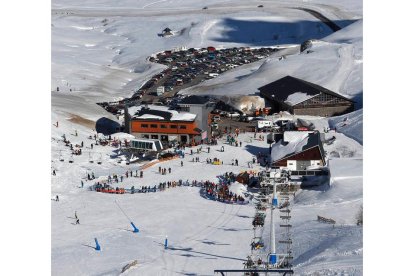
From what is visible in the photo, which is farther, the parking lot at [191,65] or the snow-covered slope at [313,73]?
the parking lot at [191,65]

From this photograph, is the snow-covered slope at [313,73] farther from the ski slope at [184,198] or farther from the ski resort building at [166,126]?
the ski resort building at [166,126]

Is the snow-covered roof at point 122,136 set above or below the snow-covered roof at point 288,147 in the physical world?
above

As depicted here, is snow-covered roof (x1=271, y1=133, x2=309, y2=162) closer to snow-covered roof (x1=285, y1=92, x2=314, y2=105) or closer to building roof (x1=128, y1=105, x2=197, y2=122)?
building roof (x1=128, y1=105, x2=197, y2=122)

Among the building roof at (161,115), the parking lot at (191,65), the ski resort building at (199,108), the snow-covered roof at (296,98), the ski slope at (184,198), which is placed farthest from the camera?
the parking lot at (191,65)

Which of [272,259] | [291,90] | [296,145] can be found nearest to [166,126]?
[296,145]

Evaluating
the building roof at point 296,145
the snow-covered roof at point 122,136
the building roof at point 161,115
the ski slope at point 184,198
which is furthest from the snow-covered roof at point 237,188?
the snow-covered roof at point 122,136

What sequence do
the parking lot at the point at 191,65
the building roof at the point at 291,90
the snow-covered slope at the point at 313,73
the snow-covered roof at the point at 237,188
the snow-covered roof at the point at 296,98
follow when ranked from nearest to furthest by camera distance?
1. the snow-covered roof at the point at 237,188
2. the snow-covered roof at the point at 296,98
3. the building roof at the point at 291,90
4. the snow-covered slope at the point at 313,73
5. the parking lot at the point at 191,65

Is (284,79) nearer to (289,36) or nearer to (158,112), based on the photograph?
(158,112)

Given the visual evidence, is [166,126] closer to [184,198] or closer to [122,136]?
[122,136]
